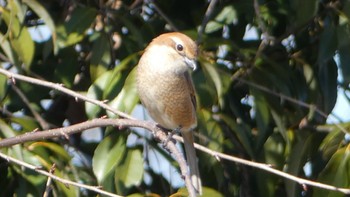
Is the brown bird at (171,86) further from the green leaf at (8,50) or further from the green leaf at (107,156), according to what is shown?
the green leaf at (8,50)

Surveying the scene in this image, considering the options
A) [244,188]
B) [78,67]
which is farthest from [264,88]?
[78,67]

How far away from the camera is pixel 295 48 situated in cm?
506

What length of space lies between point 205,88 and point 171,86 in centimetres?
21

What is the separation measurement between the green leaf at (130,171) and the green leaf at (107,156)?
0.04 m

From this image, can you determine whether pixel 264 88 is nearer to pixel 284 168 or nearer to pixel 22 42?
pixel 284 168

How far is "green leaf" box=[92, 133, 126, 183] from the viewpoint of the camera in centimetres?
429

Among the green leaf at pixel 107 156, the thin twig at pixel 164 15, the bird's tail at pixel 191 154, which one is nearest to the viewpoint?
the green leaf at pixel 107 156

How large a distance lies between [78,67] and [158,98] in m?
0.54

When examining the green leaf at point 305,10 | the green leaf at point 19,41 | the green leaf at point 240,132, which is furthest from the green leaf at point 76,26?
the green leaf at point 305,10

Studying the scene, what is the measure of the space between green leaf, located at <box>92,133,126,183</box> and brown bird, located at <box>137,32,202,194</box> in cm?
27

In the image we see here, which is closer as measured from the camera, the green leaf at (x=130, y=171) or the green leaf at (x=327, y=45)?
the green leaf at (x=130, y=171)

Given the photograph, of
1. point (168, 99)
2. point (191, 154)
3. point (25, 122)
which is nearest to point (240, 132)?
point (191, 154)

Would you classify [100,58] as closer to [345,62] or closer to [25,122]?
[25,122]

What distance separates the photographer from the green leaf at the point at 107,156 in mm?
4293
